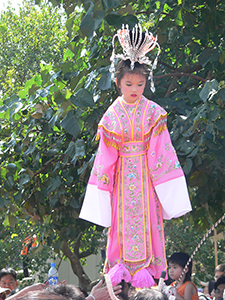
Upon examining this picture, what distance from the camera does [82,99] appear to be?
3527mm

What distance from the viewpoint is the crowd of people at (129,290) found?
52.7 inches

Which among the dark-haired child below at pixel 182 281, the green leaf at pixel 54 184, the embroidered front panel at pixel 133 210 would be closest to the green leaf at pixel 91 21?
the embroidered front panel at pixel 133 210

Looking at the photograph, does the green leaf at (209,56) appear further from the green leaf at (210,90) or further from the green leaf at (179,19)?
the green leaf at (210,90)

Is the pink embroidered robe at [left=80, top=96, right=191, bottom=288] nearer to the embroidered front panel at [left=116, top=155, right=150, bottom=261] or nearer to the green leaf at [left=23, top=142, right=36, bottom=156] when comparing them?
the embroidered front panel at [left=116, top=155, right=150, bottom=261]

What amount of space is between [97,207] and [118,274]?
17.8 inches

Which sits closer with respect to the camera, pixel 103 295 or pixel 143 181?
pixel 103 295

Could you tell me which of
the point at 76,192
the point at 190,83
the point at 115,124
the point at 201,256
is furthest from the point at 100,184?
the point at 201,256

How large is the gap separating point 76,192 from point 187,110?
1577 millimetres

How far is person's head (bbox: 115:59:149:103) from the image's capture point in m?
2.95

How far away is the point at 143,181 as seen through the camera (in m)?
2.97

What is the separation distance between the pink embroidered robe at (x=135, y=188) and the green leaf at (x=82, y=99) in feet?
1.61

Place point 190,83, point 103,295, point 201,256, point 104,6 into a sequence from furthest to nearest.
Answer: point 201,256 < point 190,83 < point 104,6 < point 103,295

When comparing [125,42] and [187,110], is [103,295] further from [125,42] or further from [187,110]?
[187,110]

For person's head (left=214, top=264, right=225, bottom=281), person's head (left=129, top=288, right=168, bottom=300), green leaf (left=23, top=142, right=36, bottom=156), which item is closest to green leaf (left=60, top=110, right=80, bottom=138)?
green leaf (left=23, top=142, right=36, bottom=156)
